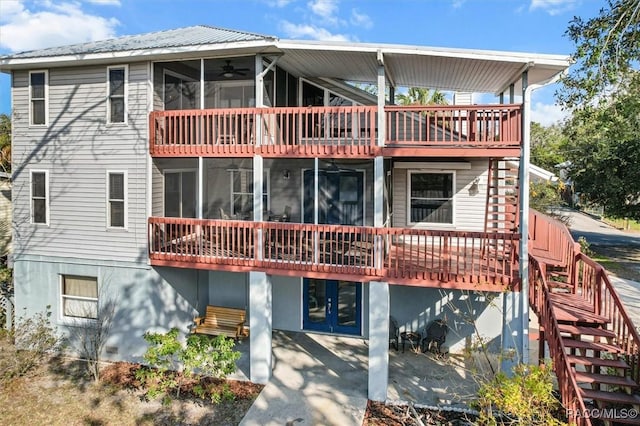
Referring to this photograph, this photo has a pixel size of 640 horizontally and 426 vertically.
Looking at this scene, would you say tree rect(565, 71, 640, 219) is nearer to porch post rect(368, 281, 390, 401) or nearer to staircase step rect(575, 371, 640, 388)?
staircase step rect(575, 371, 640, 388)

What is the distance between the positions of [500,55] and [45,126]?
1148cm

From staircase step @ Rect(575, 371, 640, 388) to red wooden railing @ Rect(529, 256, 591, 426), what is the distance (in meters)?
0.32

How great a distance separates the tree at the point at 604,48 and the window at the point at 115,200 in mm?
11360

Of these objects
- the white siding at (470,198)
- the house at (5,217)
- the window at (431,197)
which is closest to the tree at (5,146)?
the house at (5,217)

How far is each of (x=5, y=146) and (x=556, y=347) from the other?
83.7ft

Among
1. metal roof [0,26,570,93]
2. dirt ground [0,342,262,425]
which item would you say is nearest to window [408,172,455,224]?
metal roof [0,26,570,93]

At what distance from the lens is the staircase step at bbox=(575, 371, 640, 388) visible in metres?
7.04

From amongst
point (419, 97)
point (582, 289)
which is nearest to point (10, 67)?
point (582, 289)

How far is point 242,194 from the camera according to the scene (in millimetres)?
13188

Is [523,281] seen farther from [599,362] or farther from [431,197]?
[431,197]

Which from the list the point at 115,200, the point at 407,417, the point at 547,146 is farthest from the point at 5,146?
the point at 547,146

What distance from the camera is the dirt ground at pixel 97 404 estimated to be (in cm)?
859

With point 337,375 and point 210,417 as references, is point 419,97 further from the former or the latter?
point 210,417

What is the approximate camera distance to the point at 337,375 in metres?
10.4
